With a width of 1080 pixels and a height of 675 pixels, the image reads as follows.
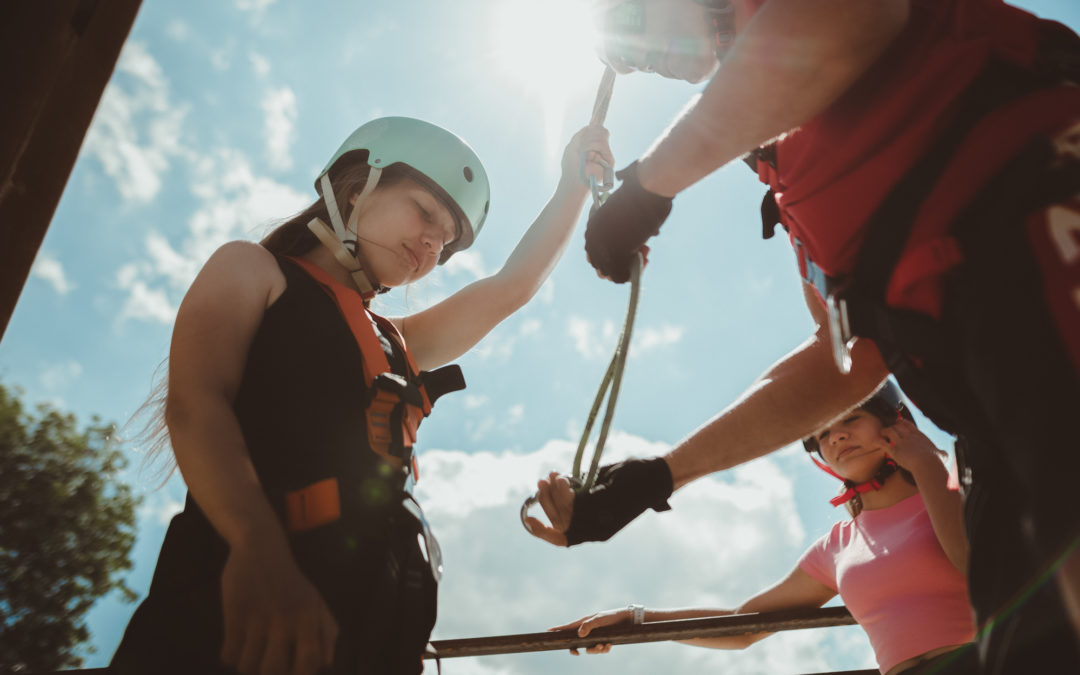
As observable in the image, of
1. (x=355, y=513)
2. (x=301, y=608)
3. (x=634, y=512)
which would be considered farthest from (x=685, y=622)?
(x=301, y=608)

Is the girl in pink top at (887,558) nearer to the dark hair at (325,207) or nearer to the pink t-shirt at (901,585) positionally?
the pink t-shirt at (901,585)

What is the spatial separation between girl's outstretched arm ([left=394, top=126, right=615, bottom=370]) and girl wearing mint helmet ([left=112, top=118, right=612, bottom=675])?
22.6 inches

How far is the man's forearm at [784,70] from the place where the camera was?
1.32 m

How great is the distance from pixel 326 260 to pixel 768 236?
1889 mm

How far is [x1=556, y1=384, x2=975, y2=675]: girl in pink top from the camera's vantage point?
9.73 ft

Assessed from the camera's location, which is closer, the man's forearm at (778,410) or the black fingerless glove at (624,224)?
the black fingerless glove at (624,224)

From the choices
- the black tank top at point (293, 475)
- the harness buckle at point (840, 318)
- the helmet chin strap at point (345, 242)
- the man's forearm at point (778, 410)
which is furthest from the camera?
the helmet chin strap at point (345, 242)

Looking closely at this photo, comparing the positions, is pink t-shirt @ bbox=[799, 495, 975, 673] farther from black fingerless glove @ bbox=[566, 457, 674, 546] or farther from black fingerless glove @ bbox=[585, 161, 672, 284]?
black fingerless glove @ bbox=[585, 161, 672, 284]

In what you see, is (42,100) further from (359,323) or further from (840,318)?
(840,318)

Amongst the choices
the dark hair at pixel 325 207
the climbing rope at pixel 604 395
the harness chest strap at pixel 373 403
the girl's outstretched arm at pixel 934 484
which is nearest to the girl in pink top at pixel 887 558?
the girl's outstretched arm at pixel 934 484

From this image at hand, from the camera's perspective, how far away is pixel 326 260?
114 inches

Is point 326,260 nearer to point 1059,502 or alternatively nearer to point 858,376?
point 858,376

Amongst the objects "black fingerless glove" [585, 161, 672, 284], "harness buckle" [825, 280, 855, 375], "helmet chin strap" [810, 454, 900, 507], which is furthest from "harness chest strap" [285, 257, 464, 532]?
"helmet chin strap" [810, 454, 900, 507]

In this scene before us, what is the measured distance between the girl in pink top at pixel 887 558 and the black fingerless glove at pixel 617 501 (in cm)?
147
